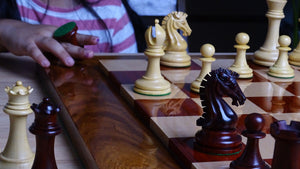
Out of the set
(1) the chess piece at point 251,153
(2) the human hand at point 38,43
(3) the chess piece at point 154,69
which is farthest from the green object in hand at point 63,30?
(1) the chess piece at point 251,153

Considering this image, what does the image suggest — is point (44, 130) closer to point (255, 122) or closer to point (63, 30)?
point (255, 122)

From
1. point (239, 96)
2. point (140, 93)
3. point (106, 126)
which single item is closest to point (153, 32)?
point (140, 93)

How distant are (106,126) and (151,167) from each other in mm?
255

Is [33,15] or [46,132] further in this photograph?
[33,15]

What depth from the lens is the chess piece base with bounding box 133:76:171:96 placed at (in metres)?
1.42

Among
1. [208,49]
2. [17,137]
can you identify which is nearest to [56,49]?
[208,49]

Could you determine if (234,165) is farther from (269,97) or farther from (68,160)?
(269,97)

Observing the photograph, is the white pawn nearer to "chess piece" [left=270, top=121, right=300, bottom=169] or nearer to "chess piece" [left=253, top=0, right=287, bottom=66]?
"chess piece" [left=253, top=0, right=287, bottom=66]

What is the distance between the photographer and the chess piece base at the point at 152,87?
1.42 metres

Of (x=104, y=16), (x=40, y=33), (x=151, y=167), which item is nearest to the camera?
(x=151, y=167)

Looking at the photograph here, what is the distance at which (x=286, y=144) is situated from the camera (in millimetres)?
774

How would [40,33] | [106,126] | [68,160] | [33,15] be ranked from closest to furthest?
[68,160] → [106,126] → [40,33] → [33,15]

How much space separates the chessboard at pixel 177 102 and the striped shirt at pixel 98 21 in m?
0.81

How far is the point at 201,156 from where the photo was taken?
39.5 inches
